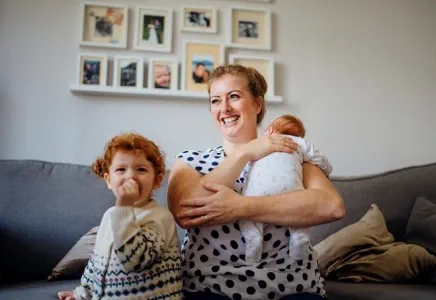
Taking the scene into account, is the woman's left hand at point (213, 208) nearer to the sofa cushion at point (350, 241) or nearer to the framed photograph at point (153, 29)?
the sofa cushion at point (350, 241)

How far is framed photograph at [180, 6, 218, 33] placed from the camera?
263cm

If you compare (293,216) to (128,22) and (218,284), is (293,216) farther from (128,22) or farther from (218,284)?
(128,22)

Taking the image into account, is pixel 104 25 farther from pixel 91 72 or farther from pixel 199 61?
pixel 199 61

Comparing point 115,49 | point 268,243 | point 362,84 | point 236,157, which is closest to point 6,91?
point 115,49

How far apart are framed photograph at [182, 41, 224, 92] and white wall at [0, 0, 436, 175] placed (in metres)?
0.06

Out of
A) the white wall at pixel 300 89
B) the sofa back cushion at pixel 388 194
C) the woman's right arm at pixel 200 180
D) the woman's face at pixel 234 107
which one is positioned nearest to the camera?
the woman's right arm at pixel 200 180

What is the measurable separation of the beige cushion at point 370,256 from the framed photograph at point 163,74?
123 cm

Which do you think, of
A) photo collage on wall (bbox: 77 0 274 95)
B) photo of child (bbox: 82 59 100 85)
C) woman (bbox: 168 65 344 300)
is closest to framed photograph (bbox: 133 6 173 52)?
photo collage on wall (bbox: 77 0 274 95)

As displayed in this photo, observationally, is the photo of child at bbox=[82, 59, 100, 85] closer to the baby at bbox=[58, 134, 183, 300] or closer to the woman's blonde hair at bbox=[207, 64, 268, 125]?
the woman's blonde hair at bbox=[207, 64, 268, 125]

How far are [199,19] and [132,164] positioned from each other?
1629 millimetres

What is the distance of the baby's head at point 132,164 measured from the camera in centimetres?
123

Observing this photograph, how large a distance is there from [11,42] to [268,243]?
78.2 inches

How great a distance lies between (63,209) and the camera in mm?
1958

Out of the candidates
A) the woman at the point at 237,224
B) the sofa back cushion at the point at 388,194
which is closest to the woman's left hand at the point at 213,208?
the woman at the point at 237,224
